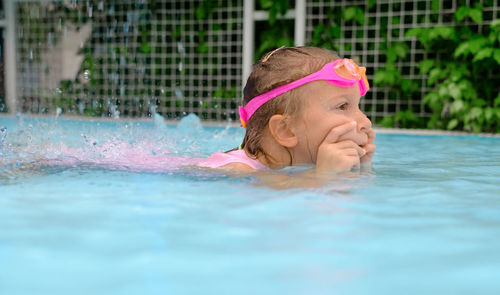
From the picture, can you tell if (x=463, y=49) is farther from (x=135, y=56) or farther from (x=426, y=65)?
(x=135, y=56)

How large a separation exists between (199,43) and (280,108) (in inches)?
268

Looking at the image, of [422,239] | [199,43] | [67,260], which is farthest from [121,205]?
[199,43]

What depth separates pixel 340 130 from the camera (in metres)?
2.67

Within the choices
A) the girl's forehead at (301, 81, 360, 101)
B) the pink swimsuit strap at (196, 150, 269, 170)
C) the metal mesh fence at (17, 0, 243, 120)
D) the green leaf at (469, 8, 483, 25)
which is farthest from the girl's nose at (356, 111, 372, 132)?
the metal mesh fence at (17, 0, 243, 120)

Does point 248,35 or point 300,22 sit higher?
point 300,22

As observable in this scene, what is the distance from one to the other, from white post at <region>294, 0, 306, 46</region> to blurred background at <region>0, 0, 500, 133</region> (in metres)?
0.02

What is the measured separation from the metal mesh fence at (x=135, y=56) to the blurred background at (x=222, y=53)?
20mm

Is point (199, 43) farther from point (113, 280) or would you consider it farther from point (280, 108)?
point (113, 280)

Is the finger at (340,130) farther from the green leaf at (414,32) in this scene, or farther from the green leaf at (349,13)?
the green leaf at (349,13)

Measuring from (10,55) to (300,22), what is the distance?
5.60 metres

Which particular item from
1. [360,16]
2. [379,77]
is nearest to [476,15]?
[379,77]

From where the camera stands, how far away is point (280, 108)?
285 cm

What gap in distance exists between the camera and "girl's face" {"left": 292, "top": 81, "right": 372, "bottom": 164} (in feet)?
8.95

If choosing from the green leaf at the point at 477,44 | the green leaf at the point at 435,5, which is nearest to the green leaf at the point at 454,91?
the green leaf at the point at 477,44
